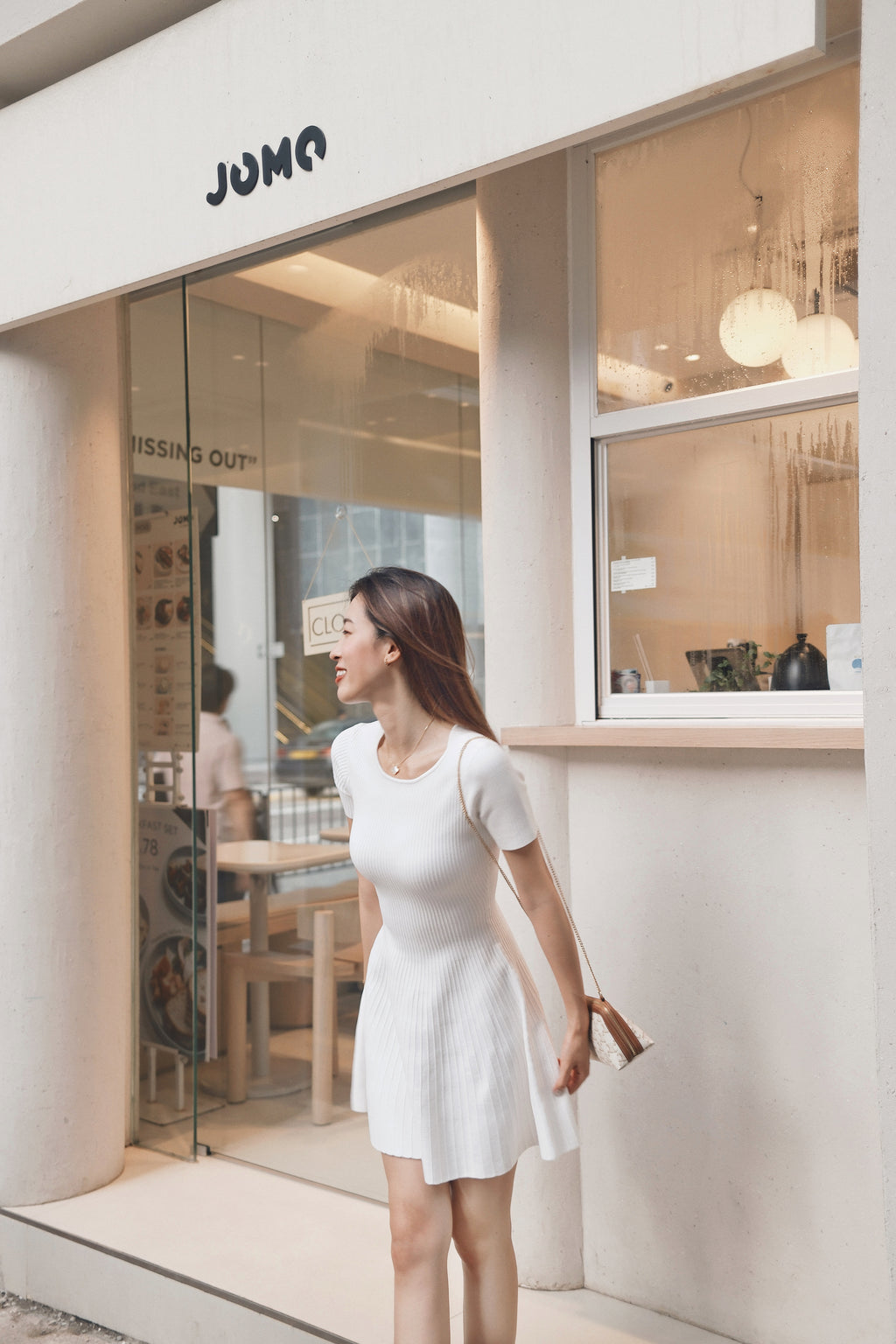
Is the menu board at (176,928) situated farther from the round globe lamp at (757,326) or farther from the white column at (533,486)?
the round globe lamp at (757,326)

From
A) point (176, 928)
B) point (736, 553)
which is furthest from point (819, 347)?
point (176, 928)

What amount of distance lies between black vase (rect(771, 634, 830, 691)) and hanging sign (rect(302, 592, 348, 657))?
157 cm

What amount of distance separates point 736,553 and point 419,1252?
174cm

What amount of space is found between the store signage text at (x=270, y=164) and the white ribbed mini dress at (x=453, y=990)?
1.34 meters

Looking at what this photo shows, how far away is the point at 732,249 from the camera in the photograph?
2949mm

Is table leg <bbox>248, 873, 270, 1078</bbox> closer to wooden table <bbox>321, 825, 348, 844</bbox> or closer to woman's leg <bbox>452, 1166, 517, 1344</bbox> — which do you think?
wooden table <bbox>321, 825, 348, 844</bbox>

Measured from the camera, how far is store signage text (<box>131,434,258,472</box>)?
4.32 meters

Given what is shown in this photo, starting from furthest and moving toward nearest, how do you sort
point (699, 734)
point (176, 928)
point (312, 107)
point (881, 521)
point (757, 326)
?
point (176, 928), point (757, 326), point (699, 734), point (312, 107), point (881, 521)

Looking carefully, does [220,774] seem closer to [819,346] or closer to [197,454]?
[197,454]

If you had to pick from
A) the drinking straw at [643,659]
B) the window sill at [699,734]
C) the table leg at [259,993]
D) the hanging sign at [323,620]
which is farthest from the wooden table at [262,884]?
the drinking straw at [643,659]

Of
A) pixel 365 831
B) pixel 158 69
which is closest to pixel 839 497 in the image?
pixel 365 831

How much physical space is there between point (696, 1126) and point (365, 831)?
125 centimetres

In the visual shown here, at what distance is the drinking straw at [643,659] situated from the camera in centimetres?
313

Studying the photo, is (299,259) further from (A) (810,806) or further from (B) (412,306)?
(A) (810,806)
